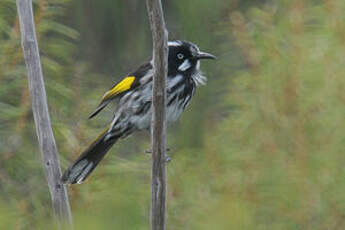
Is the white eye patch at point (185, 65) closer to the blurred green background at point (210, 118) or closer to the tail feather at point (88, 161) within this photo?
the blurred green background at point (210, 118)

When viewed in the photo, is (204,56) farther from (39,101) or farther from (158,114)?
(158,114)

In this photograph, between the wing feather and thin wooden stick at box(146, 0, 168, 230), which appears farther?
the wing feather

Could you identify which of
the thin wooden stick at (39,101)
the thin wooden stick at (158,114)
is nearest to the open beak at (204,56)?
the thin wooden stick at (39,101)

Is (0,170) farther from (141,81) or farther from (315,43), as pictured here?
(315,43)

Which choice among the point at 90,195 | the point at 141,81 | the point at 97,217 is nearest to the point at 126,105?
the point at 141,81

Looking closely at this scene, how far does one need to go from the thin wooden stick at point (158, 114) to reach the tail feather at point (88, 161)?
1.40 ft

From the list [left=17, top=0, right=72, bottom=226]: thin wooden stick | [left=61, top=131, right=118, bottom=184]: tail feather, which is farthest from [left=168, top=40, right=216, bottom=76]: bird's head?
[left=17, top=0, right=72, bottom=226]: thin wooden stick

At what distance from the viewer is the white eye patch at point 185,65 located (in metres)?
2.41

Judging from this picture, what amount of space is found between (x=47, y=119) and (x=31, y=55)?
0.50 feet

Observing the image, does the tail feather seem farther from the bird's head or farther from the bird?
the bird's head

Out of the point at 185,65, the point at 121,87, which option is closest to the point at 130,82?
the point at 121,87

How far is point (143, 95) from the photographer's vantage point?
2.53m

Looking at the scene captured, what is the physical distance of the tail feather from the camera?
79.1 inches

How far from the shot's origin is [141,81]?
8.23 feet
